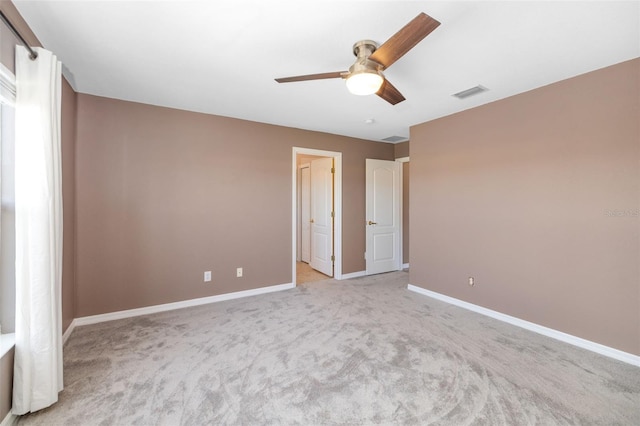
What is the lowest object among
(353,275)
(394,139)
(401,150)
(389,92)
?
(353,275)

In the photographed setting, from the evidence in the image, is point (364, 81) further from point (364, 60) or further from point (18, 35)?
point (18, 35)

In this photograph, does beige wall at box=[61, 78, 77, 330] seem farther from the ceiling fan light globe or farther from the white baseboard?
the white baseboard

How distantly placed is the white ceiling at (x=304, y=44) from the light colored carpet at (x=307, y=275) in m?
2.82

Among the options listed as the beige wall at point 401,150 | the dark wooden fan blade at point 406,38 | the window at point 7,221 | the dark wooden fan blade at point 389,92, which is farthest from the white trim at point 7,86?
the beige wall at point 401,150

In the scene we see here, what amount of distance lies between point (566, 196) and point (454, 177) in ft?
3.85

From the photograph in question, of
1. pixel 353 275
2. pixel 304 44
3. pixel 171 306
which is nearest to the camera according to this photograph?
pixel 304 44

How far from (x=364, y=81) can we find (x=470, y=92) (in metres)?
1.75

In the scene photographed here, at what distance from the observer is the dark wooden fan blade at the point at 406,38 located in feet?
4.29

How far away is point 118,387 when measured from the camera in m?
1.88

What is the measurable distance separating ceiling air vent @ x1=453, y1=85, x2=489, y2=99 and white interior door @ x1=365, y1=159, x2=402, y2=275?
6.69 feet

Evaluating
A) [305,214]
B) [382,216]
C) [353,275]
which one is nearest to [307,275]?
[353,275]

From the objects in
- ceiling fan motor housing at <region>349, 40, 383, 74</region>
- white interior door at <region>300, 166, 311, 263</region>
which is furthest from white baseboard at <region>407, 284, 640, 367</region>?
ceiling fan motor housing at <region>349, 40, 383, 74</region>

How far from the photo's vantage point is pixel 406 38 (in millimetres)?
1454

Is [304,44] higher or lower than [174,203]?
higher
